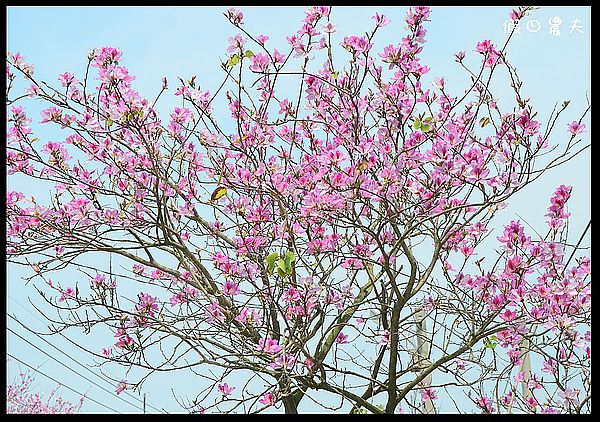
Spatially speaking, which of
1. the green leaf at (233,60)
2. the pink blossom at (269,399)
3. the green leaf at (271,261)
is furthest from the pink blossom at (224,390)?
the green leaf at (233,60)

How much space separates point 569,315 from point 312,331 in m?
0.94

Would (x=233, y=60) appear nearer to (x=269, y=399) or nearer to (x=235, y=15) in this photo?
(x=235, y=15)

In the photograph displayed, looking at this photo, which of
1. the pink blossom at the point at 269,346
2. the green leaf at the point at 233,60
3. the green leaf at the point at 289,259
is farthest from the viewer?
the green leaf at the point at 233,60

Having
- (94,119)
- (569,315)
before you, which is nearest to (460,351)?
(569,315)

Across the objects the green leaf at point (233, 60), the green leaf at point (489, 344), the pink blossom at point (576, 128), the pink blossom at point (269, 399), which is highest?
the green leaf at point (233, 60)

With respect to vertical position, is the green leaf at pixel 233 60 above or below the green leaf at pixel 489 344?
above

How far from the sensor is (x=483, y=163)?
2.41 metres

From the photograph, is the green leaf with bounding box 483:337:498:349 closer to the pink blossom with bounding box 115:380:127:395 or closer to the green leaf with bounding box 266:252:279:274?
the green leaf with bounding box 266:252:279:274

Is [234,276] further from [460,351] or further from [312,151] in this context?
[460,351]

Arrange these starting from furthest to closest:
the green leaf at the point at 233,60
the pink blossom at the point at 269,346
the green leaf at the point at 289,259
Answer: the green leaf at the point at 233,60
the pink blossom at the point at 269,346
the green leaf at the point at 289,259

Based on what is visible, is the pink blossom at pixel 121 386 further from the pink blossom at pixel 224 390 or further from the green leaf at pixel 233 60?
the green leaf at pixel 233 60

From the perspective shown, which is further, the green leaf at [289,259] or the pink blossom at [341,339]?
the pink blossom at [341,339]

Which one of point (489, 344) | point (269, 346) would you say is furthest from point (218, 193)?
point (489, 344)

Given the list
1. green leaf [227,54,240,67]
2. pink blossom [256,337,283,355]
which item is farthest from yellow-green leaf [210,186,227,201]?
pink blossom [256,337,283,355]
